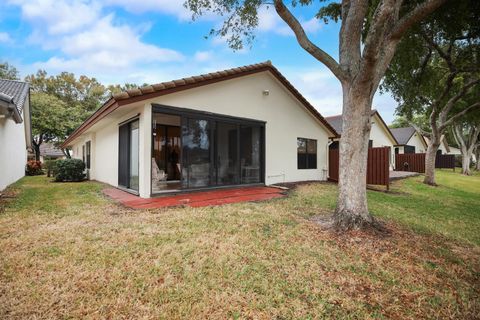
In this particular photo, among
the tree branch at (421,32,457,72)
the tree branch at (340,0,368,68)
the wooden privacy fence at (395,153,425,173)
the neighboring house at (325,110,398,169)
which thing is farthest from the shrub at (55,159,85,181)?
the wooden privacy fence at (395,153,425,173)

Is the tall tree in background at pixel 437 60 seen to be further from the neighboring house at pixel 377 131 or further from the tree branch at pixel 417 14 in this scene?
the neighboring house at pixel 377 131

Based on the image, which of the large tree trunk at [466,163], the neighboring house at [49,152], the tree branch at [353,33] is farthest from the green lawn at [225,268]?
the neighboring house at [49,152]

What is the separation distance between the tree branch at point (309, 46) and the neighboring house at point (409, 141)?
1062 inches

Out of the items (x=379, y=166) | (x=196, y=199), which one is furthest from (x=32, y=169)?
(x=379, y=166)

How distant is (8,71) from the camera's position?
28500mm

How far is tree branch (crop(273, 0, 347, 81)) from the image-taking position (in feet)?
15.6

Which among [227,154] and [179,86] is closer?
[179,86]

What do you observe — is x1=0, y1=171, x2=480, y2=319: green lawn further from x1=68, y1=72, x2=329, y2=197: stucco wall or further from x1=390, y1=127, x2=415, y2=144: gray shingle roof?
x1=390, y1=127, x2=415, y2=144: gray shingle roof

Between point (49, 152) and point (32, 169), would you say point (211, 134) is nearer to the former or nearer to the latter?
point (32, 169)

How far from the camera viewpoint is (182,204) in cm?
612

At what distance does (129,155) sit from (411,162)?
75.8 feet

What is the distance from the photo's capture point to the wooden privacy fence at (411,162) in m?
20.7

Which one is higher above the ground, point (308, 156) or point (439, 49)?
point (439, 49)

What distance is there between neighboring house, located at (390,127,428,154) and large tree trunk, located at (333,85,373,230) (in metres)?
27.0
